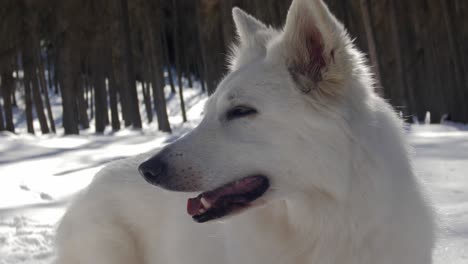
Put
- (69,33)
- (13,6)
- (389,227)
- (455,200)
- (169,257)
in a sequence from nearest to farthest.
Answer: (389,227), (169,257), (455,200), (13,6), (69,33)

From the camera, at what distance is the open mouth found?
86.9 inches

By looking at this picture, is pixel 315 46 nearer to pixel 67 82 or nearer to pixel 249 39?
pixel 249 39

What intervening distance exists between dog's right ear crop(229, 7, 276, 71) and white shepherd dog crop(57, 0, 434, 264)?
0.20 metres

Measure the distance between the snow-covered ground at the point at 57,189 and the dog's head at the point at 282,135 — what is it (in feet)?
2.87

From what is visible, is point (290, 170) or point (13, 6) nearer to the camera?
point (290, 170)

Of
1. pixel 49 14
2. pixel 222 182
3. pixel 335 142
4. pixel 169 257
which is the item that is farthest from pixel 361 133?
pixel 49 14

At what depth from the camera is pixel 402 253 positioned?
6.96ft

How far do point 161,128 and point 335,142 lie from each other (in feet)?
51.9

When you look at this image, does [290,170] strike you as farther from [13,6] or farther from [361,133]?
[13,6]

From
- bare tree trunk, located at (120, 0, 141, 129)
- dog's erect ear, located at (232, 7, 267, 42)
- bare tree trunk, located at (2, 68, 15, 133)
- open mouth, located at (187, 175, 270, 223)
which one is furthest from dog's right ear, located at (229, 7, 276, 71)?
bare tree trunk, located at (2, 68, 15, 133)

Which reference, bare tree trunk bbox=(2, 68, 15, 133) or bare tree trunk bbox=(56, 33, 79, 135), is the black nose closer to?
bare tree trunk bbox=(56, 33, 79, 135)

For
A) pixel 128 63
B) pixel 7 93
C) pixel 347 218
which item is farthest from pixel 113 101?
pixel 347 218

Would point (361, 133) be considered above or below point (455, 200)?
above

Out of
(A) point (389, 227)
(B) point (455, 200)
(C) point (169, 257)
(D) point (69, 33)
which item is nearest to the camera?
(A) point (389, 227)
